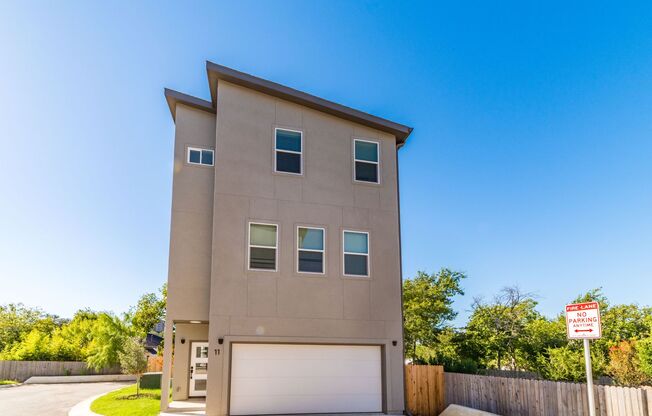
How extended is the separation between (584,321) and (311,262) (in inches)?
302

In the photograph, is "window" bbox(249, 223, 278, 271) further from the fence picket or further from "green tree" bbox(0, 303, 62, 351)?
"green tree" bbox(0, 303, 62, 351)

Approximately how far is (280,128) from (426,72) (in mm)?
8162

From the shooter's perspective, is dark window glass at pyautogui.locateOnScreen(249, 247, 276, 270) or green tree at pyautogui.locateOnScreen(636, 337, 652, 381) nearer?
green tree at pyautogui.locateOnScreen(636, 337, 652, 381)

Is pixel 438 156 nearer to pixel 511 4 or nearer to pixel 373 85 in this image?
pixel 373 85

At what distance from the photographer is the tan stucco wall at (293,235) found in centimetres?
1255

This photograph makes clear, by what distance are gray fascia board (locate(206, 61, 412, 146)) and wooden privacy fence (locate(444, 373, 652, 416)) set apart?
725 cm

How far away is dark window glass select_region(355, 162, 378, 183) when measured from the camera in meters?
14.6

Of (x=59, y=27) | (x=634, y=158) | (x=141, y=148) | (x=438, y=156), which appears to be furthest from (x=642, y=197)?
(x=59, y=27)

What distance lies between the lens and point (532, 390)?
436 inches

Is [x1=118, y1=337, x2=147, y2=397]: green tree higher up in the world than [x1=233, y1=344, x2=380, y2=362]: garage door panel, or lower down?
lower down

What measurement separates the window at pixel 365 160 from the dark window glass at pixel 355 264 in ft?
7.46

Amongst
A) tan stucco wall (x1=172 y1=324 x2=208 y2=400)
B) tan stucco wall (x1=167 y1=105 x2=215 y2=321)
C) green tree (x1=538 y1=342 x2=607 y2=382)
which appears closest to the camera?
tan stucco wall (x1=167 y1=105 x2=215 y2=321)

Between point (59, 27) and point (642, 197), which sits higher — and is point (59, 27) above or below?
above

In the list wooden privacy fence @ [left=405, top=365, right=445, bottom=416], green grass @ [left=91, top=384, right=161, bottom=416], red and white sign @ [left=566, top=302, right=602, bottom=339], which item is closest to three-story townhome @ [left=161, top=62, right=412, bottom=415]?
wooden privacy fence @ [left=405, top=365, right=445, bottom=416]
